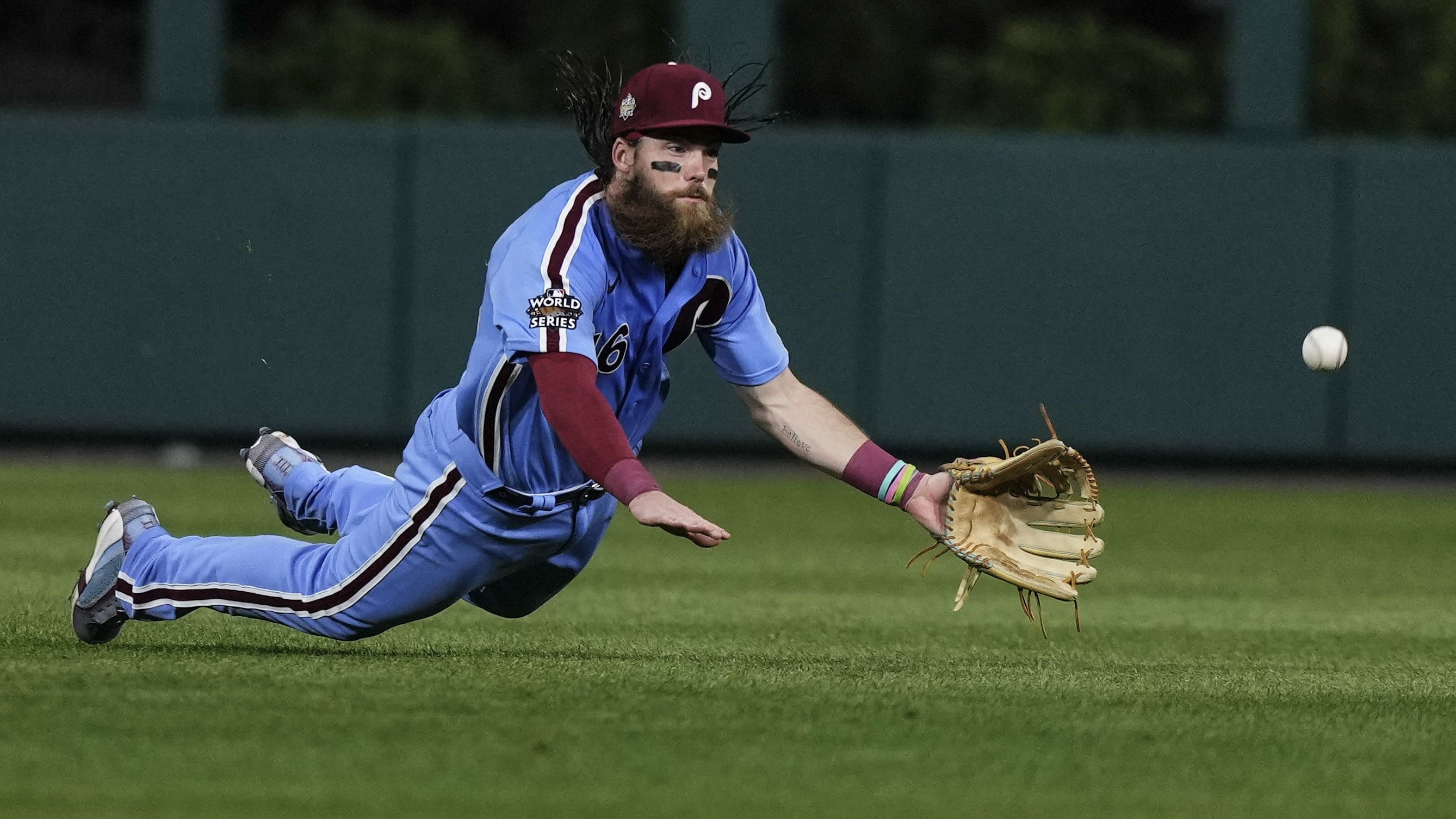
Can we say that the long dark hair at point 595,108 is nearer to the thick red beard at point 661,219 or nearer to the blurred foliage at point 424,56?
the thick red beard at point 661,219

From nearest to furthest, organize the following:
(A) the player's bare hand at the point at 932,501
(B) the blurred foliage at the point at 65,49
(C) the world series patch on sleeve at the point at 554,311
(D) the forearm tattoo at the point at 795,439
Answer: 1. (C) the world series patch on sleeve at the point at 554,311
2. (A) the player's bare hand at the point at 932,501
3. (D) the forearm tattoo at the point at 795,439
4. (B) the blurred foliage at the point at 65,49

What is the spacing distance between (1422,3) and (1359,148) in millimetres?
4599

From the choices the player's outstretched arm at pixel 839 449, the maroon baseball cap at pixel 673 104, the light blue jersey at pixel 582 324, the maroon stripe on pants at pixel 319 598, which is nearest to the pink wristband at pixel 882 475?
the player's outstretched arm at pixel 839 449

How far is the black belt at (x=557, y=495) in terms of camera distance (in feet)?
16.6

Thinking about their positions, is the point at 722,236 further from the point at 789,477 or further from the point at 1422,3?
the point at 1422,3

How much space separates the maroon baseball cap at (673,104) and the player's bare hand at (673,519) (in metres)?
0.96

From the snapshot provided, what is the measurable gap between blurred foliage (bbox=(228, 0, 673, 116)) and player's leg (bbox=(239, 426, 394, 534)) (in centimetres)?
935

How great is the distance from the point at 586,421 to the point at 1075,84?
39.1ft

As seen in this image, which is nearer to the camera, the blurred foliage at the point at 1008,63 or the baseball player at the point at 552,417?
the baseball player at the point at 552,417

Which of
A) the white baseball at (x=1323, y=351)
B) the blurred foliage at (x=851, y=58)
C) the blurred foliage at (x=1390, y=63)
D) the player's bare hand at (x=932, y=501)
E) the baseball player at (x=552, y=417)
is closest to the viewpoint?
the baseball player at (x=552, y=417)

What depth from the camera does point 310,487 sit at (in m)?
5.64

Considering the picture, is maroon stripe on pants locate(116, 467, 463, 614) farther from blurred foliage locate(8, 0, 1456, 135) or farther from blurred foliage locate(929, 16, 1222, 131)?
blurred foliage locate(929, 16, 1222, 131)

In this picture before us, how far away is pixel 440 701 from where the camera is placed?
458 centimetres

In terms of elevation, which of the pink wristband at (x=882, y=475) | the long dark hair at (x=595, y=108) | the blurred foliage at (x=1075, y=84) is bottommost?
the pink wristband at (x=882, y=475)
